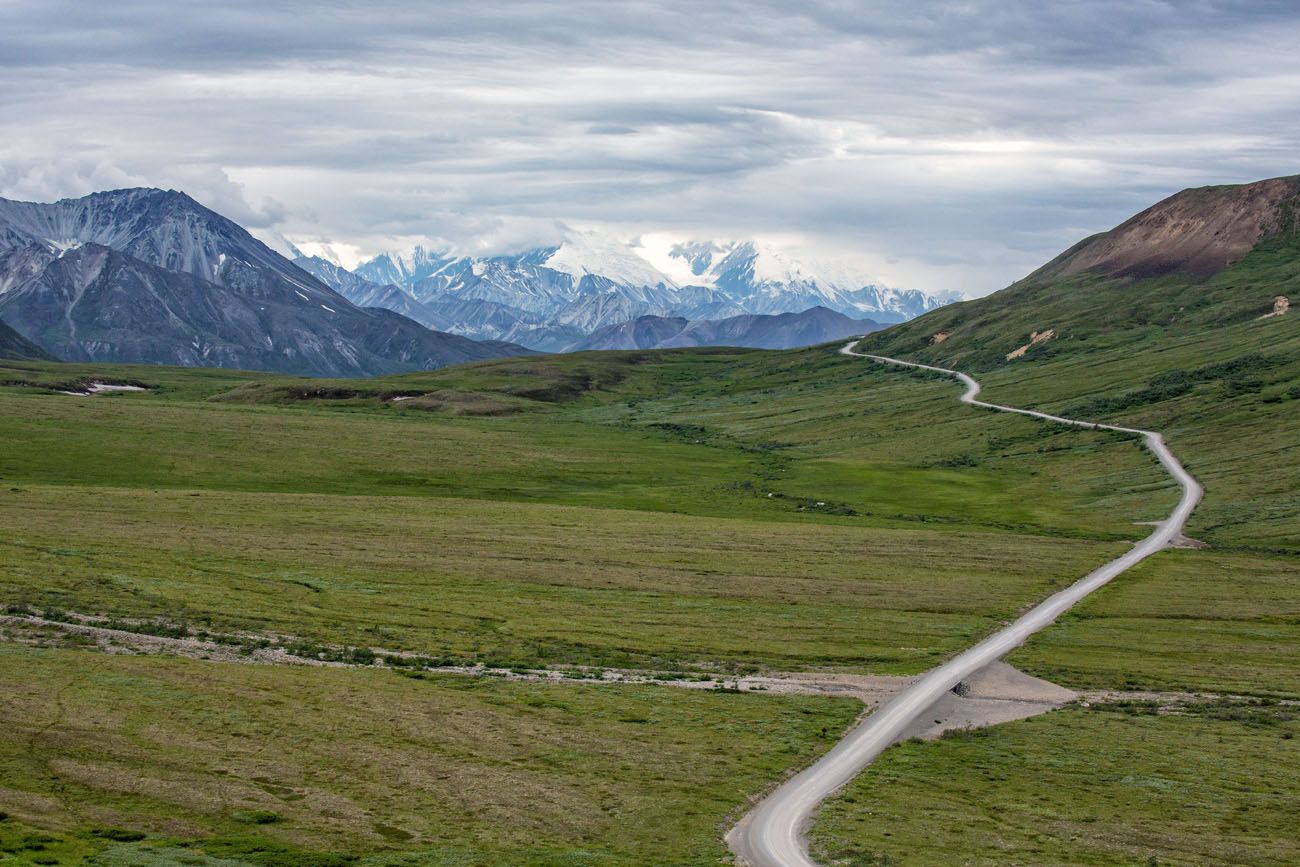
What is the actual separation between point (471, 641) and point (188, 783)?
30.3 m

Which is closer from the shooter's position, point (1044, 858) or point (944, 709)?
point (1044, 858)

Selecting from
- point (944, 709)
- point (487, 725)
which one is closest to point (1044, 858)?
point (944, 709)

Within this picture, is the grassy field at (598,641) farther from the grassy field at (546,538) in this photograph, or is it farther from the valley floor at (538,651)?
the grassy field at (546,538)

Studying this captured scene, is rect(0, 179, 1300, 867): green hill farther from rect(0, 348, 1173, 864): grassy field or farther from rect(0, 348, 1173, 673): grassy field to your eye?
rect(0, 348, 1173, 673): grassy field

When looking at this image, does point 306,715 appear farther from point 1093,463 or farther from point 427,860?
point 1093,463

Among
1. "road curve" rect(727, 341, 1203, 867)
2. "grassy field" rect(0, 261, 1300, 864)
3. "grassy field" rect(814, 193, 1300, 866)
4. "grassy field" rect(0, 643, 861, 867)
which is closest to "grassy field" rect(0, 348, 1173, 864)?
"grassy field" rect(0, 643, 861, 867)

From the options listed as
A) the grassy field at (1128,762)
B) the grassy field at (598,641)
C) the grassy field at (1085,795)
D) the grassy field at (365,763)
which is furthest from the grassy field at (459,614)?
the grassy field at (1128,762)

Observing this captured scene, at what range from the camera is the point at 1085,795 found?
5231 centimetres

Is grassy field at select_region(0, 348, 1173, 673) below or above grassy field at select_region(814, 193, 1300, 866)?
above

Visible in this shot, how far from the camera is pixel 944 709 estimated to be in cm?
6512

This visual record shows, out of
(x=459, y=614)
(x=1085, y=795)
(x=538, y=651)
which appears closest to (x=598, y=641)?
(x=538, y=651)

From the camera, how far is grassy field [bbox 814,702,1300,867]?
148 feet

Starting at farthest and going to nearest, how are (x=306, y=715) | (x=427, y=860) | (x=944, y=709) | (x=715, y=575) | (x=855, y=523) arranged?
(x=855, y=523), (x=715, y=575), (x=944, y=709), (x=306, y=715), (x=427, y=860)

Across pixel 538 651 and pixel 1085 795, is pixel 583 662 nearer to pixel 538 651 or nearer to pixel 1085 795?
pixel 538 651
